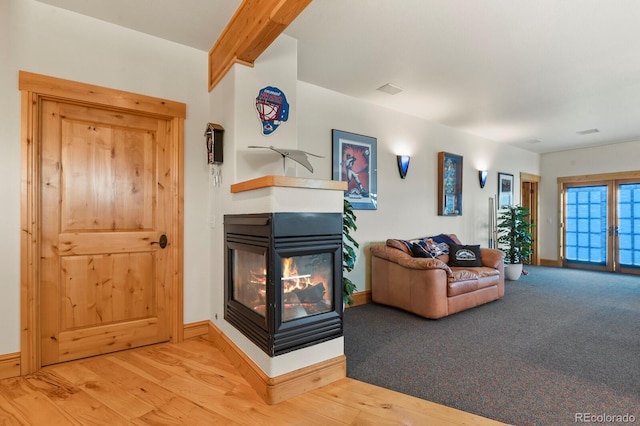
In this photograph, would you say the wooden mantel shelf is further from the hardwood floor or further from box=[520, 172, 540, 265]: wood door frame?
box=[520, 172, 540, 265]: wood door frame

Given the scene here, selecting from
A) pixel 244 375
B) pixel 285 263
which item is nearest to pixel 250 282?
pixel 285 263

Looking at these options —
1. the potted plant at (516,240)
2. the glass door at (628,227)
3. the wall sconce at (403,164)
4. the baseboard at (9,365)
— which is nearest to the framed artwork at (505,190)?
the potted plant at (516,240)

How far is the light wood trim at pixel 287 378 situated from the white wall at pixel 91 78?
102 cm

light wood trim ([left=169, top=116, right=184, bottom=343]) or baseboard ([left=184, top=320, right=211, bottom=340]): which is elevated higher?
light wood trim ([left=169, top=116, right=184, bottom=343])

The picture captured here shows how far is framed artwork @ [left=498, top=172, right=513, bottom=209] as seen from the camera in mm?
6551

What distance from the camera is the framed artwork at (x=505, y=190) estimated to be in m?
6.55

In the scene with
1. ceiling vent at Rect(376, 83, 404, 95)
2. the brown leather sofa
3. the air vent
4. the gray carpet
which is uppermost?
ceiling vent at Rect(376, 83, 404, 95)

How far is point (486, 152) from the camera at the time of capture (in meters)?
6.30

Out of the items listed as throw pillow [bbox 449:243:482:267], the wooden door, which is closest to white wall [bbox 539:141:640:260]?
throw pillow [bbox 449:243:482:267]

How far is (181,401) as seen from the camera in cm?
192

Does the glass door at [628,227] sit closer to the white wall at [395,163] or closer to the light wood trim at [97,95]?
the white wall at [395,163]

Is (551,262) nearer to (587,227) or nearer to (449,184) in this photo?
(587,227)

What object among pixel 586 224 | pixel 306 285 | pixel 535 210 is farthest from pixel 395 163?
pixel 586 224

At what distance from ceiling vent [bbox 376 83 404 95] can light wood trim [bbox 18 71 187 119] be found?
7.60 ft
